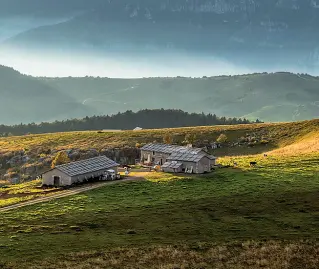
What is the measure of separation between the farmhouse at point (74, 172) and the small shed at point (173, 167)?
9.74 metres

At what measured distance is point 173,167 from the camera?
94875 mm

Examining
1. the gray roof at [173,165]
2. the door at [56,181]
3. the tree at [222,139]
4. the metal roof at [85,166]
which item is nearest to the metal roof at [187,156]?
the gray roof at [173,165]

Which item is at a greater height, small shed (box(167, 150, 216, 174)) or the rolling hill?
small shed (box(167, 150, 216, 174))

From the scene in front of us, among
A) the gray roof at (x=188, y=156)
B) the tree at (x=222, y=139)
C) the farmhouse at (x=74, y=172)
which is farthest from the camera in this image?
the tree at (x=222, y=139)

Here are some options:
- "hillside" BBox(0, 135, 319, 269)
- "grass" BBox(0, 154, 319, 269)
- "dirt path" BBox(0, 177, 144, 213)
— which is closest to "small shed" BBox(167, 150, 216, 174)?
"hillside" BBox(0, 135, 319, 269)

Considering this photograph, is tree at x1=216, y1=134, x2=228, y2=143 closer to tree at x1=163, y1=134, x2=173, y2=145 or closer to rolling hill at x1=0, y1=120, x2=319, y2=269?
tree at x1=163, y1=134, x2=173, y2=145

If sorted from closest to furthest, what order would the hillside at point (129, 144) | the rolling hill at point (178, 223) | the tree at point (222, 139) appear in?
1. the rolling hill at point (178, 223)
2. the hillside at point (129, 144)
3. the tree at point (222, 139)

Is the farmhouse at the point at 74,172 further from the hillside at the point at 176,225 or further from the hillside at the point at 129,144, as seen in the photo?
the hillside at the point at 129,144

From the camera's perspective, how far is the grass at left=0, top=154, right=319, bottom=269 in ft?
163

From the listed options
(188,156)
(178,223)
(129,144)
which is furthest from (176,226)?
(129,144)

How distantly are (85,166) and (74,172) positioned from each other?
14.0 feet

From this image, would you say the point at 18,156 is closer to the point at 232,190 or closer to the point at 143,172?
the point at 143,172

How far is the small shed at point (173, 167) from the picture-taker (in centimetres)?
9462

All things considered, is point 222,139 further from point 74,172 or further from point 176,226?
point 176,226
